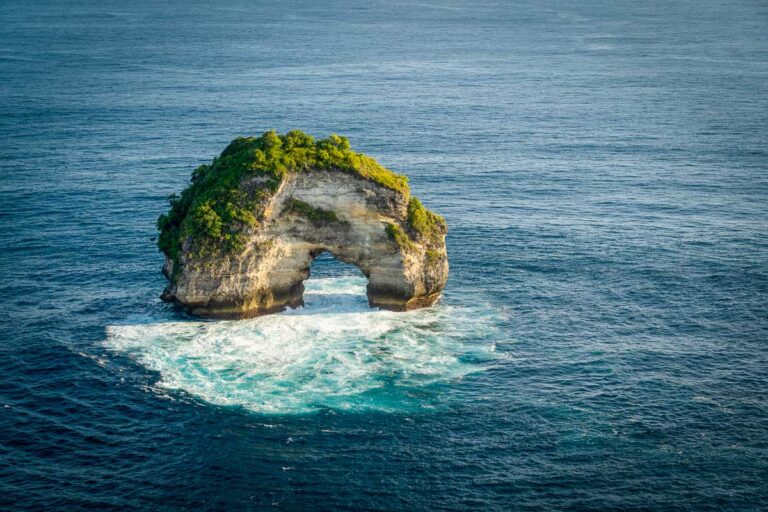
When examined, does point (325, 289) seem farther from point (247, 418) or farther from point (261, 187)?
point (247, 418)

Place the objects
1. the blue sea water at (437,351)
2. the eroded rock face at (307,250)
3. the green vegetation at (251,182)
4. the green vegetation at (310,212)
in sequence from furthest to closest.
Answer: the green vegetation at (310,212) → the eroded rock face at (307,250) → the green vegetation at (251,182) → the blue sea water at (437,351)

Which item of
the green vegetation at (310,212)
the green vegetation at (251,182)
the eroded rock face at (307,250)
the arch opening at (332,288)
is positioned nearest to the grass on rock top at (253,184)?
the green vegetation at (251,182)

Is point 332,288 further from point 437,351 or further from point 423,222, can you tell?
A: point 437,351

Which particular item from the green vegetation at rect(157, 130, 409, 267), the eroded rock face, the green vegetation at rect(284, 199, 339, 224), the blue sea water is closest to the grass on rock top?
the green vegetation at rect(157, 130, 409, 267)

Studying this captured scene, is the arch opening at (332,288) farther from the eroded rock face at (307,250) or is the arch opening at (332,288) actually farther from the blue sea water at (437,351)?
the eroded rock face at (307,250)

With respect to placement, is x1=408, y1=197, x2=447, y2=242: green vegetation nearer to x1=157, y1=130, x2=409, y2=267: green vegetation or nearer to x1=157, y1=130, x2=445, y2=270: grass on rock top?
x1=157, y1=130, x2=445, y2=270: grass on rock top
